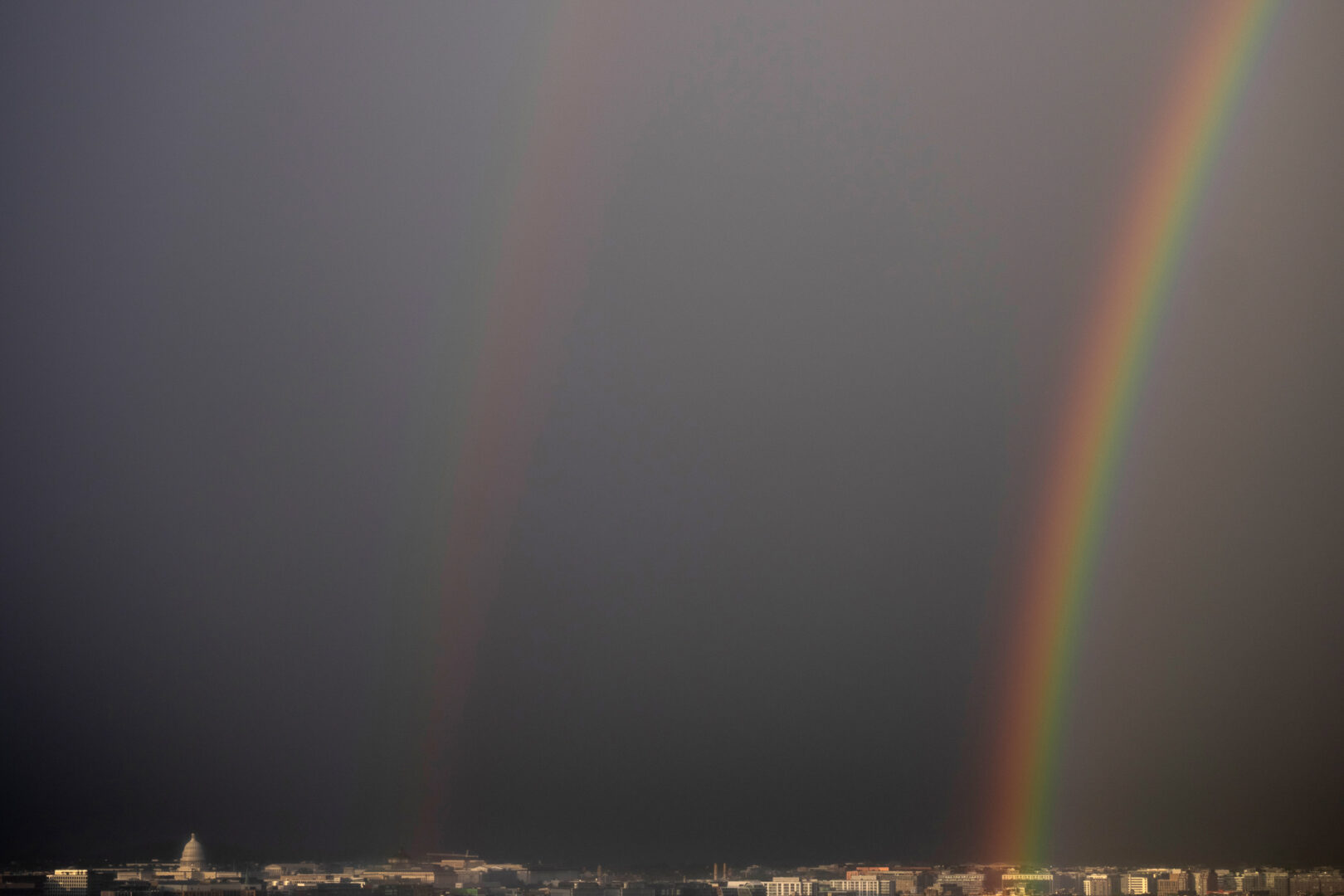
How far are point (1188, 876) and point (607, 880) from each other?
66.2 ft

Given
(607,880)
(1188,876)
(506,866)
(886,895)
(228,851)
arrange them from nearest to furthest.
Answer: (886,895) → (1188,876) → (607,880) → (506,866) → (228,851)

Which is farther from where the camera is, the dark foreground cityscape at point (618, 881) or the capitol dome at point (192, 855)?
the capitol dome at point (192, 855)

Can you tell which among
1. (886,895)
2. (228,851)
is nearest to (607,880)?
(886,895)

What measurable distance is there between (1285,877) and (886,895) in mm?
12839

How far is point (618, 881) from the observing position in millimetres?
50500

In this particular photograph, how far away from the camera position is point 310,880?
46.5m

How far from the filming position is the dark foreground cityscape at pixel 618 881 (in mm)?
39094

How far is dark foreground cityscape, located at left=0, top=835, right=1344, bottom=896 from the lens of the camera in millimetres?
39094

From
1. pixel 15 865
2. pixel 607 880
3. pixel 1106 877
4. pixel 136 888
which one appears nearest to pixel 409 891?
pixel 136 888

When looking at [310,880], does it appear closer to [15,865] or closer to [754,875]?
[15,865]

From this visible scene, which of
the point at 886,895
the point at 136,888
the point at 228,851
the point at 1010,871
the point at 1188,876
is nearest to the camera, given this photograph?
the point at 136,888

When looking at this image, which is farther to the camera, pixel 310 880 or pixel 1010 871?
pixel 1010 871

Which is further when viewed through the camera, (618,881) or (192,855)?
(192,855)

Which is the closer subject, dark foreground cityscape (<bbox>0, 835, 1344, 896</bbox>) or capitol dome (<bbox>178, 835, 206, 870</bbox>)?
dark foreground cityscape (<bbox>0, 835, 1344, 896</bbox>)
